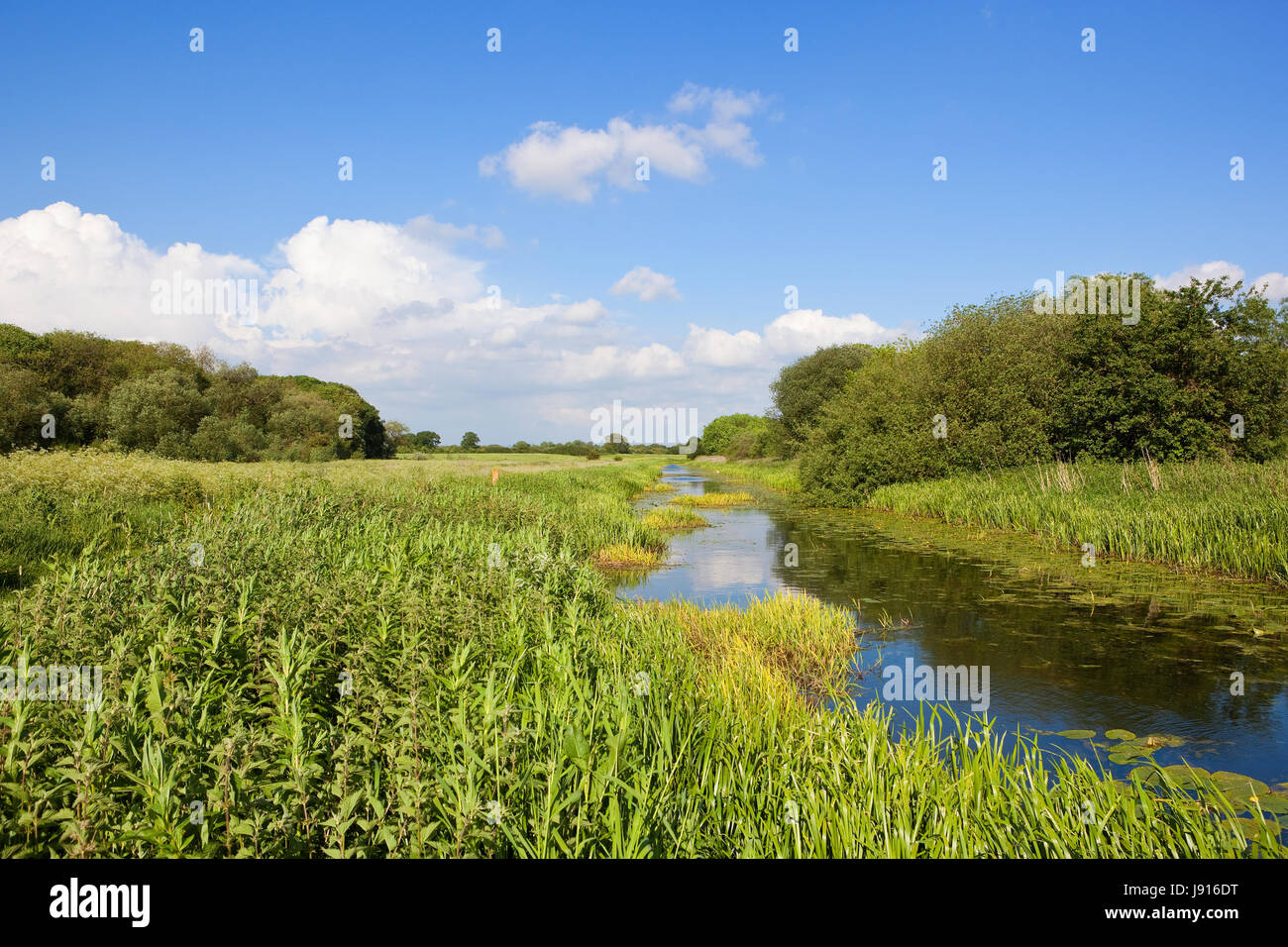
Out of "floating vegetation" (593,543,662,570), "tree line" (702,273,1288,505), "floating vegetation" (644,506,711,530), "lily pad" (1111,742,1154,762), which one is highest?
"tree line" (702,273,1288,505)

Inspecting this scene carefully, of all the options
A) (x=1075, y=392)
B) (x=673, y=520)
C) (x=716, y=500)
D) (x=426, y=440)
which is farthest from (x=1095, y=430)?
(x=426, y=440)

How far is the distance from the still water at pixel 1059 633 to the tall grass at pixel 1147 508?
801mm

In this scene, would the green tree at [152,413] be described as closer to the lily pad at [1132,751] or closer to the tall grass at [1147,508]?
the tall grass at [1147,508]

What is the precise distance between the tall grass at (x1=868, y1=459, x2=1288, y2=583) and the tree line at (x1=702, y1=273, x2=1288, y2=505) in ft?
6.30

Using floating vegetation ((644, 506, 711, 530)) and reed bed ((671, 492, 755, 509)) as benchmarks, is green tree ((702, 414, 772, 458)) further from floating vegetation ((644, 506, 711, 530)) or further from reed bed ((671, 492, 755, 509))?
floating vegetation ((644, 506, 711, 530))

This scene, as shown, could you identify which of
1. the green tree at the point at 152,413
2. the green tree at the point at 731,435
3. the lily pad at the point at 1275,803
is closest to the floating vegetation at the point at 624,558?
the lily pad at the point at 1275,803

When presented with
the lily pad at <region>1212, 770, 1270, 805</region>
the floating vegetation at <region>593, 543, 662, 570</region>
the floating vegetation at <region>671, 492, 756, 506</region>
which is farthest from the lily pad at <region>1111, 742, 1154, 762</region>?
the floating vegetation at <region>671, 492, 756, 506</region>

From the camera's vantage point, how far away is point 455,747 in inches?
175

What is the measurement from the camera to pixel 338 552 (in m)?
10.2

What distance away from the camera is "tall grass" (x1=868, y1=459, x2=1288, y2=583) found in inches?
533

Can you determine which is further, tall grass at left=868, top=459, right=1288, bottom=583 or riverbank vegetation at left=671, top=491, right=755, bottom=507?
riverbank vegetation at left=671, top=491, right=755, bottom=507

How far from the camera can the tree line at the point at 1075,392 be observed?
24562 mm

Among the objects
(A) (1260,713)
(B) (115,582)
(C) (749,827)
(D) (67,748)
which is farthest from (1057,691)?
(B) (115,582)
